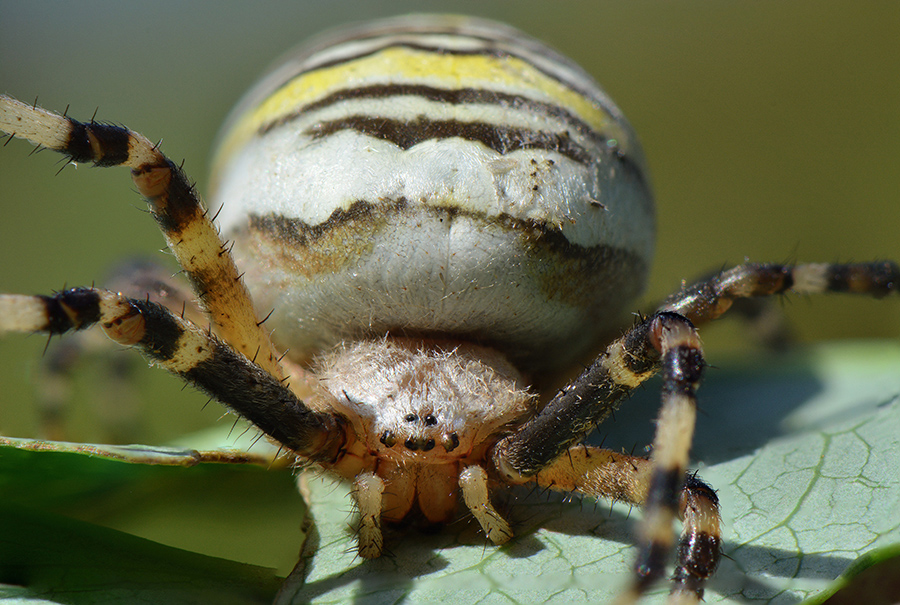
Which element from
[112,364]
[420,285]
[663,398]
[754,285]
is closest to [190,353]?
[420,285]

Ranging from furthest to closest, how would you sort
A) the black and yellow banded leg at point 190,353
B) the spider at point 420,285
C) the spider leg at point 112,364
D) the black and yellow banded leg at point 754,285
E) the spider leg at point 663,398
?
the spider leg at point 112,364
the black and yellow banded leg at point 754,285
the spider at point 420,285
the black and yellow banded leg at point 190,353
the spider leg at point 663,398

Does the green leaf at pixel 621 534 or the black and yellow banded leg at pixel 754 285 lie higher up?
the black and yellow banded leg at pixel 754 285

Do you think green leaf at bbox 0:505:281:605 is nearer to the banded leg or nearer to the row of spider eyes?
the row of spider eyes

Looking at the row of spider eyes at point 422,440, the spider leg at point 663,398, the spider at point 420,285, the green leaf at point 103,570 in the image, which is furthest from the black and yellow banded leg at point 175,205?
the spider leg at point 663,398

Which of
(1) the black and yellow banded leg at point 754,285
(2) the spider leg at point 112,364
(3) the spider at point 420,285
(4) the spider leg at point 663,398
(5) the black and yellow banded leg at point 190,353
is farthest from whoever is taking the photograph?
(2) the spider leg at point 112,364

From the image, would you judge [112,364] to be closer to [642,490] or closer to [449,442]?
[449,442]

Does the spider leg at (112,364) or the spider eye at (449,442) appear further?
the spider leg at (112,364)

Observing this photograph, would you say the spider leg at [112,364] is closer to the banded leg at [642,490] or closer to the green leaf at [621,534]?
the green leaf at [621,534]
